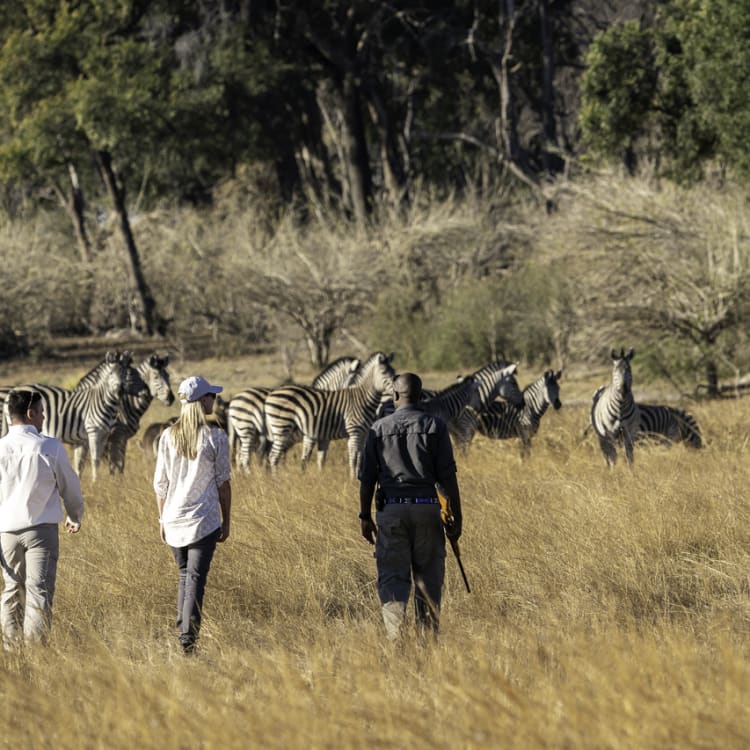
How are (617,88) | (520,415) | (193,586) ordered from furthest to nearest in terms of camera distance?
1. (617,88)
2. (520,415)
3. (193,586)

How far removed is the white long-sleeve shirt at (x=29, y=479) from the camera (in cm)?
650

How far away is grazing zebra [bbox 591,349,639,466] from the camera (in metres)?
13.1

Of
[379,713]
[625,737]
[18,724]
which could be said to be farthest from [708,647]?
[18,724]

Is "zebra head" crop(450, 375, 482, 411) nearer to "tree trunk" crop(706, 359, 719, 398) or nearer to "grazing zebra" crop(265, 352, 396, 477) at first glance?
"grazing zebra" crop(265, 352, 396, 477)

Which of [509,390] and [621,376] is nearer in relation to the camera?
[621,376]

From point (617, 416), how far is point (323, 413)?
11.5ft

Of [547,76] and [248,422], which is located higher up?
[547,76]

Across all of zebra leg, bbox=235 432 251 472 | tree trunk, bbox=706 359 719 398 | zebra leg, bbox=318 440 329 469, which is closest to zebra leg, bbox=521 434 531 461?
zebra leg, bbox=318 440 329 469

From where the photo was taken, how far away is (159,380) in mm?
15023

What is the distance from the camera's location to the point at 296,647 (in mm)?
6812

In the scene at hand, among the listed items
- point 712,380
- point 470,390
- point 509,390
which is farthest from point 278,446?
point 712,380

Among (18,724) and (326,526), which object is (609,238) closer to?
(326,526)

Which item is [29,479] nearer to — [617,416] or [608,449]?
[617,416]

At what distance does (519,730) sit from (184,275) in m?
32.4
